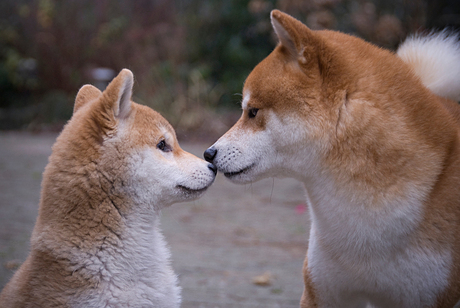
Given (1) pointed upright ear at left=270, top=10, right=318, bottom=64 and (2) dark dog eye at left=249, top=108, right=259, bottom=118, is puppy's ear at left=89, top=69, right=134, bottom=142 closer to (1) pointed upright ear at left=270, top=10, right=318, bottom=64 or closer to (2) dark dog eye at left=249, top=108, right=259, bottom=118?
(2) dark dog eye at left=249, top=108, right=259, bottom=118

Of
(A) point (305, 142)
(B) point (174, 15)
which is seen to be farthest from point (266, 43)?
(A) point (305, 142)

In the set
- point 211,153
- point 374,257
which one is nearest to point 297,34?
point 211,153

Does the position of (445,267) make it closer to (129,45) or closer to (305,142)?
(305,142)

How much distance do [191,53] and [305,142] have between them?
10.3 metres

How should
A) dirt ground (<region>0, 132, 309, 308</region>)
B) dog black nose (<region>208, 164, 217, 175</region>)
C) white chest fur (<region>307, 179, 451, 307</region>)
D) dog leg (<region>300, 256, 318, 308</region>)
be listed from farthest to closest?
dirt ground (<region>0, 132, 309, 308</region>), dog black nose (<region>208, 164, 217, 175</region>), dog leg (<region>300, 256, 318, 308</region>), white chest fur (<region>307, 179, 451, 307</region>)

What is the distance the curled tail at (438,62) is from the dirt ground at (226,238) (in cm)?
131

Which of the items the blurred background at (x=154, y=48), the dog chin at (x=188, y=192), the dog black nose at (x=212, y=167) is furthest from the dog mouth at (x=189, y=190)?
the blurred background at (x=154, y=48)

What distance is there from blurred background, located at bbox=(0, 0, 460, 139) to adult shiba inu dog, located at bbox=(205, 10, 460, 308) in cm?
696

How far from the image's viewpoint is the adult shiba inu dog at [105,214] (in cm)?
218

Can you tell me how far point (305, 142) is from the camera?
95.9 inches

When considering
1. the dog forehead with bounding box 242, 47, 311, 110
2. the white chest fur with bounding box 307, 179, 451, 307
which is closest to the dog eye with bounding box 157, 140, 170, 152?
the dog forehead with bounding box 242, 47, 311, 110

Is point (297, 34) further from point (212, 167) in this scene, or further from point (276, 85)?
point (212, 167)

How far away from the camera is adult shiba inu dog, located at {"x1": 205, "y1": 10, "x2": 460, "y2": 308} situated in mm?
2197

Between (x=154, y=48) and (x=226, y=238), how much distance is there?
27.4 feet
